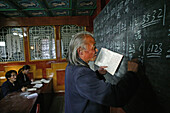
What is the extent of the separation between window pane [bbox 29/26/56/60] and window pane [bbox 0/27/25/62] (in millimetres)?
471

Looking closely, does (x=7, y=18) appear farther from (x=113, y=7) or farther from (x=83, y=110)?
(x=83, y=110)

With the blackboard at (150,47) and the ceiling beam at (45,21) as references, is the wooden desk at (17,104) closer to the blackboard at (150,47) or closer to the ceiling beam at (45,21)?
the blackboard at (150,47)

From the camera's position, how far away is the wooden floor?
10.5 feet

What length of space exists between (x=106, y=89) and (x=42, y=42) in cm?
443

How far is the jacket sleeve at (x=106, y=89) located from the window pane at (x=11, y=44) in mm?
4635

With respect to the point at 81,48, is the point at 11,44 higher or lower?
higher

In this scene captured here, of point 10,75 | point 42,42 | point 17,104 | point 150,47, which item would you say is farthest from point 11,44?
point 150,47

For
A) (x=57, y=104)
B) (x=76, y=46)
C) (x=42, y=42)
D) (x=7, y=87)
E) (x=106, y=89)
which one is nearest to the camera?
(x=106, y=89)

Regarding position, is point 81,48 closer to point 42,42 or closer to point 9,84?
point 9,84

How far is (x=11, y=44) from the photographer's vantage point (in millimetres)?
4359

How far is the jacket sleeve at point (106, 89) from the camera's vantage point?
654 millimetres

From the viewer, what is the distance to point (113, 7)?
1463mm

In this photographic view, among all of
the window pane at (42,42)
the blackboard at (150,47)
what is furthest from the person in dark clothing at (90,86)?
the window pane at (42,42)

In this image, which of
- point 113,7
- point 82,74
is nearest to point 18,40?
point 113,7
